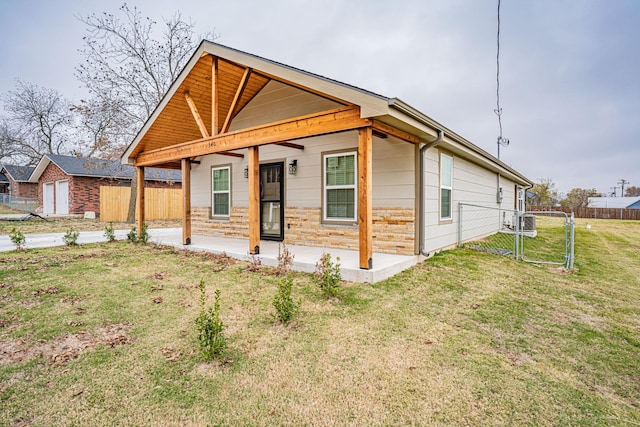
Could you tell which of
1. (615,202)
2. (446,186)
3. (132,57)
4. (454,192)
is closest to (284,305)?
(446,186)

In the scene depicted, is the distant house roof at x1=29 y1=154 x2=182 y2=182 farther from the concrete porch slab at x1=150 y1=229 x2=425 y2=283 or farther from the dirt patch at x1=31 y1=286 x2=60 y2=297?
the dirt patch at x1=31 y1=286 x2=60 y2=297

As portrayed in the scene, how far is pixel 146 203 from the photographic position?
18531mm

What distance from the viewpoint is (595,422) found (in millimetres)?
1978

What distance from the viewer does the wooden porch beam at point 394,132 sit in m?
4.64

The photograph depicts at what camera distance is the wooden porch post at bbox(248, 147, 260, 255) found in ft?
20.0

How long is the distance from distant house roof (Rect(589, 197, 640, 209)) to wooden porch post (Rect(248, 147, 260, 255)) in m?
50.6

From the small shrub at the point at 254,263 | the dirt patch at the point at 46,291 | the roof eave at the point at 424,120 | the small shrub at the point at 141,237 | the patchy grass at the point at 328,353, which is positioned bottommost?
the patchy grass at the point at 328,353

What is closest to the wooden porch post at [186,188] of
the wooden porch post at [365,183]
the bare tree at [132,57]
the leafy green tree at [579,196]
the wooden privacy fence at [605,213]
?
the wooden porch post at [365,183]

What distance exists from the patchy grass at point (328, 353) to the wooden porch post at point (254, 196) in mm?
1264

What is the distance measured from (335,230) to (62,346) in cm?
479

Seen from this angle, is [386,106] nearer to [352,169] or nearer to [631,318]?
[352,169]

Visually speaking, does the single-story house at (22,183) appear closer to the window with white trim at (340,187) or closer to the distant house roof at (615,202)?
the window with white trim at (340,187)

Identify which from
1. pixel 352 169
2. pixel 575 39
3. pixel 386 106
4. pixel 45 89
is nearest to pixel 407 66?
pixel 575 39

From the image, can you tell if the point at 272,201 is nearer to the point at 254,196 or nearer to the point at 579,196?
the point at 254,196
